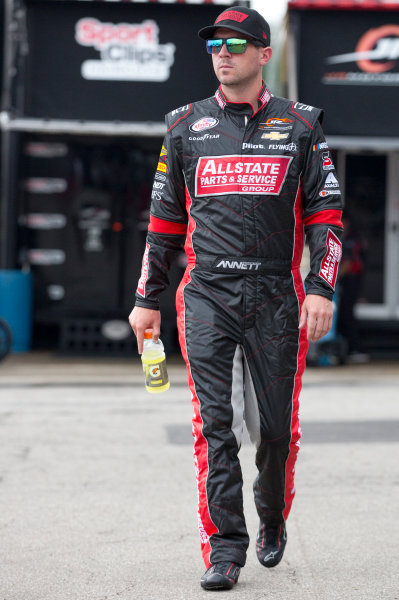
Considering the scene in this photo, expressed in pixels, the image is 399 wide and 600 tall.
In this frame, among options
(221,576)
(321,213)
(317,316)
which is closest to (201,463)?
(221,576)

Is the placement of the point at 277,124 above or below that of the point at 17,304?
above

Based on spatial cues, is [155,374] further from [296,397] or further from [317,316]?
[317,316]

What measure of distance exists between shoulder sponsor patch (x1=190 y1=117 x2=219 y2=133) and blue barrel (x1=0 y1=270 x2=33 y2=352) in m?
9.19

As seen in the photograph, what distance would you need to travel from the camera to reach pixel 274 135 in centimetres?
408

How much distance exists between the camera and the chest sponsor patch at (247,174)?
4035mm

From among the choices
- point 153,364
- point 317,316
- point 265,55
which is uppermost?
point 265,55

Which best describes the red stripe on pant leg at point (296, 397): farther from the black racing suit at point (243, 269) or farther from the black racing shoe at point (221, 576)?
the black racing shoe at point (221, 576)

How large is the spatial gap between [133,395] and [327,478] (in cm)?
379

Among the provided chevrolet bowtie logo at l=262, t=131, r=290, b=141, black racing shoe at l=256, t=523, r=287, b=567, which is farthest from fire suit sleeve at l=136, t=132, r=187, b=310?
black racing shoe at l=256, t=523, r=287, b=567

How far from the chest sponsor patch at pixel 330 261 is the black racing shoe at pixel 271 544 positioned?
1032mm

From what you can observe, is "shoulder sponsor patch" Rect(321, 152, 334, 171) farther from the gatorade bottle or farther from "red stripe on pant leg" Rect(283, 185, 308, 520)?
the gatorade bottle

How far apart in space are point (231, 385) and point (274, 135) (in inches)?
38.7

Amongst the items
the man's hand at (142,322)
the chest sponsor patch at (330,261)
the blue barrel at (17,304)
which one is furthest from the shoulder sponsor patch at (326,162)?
the blue barrel at (17,304)

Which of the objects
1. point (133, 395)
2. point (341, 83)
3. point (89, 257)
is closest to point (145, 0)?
point (341, 83)
